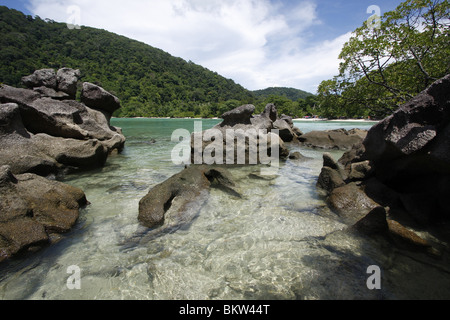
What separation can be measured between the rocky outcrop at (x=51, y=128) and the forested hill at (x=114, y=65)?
84.2 m

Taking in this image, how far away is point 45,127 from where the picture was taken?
9.53 metres

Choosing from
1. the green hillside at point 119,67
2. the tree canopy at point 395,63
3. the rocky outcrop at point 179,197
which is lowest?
the rocky outcrop at point 179,197

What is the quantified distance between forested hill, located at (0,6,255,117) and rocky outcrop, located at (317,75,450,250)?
331 ft

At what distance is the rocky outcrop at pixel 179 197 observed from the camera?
5.16 meters

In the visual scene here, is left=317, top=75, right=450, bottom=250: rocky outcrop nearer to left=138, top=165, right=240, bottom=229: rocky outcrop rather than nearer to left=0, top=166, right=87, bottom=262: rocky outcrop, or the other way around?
left=138, top=165, right=240, bottom=229: rocky outcrop

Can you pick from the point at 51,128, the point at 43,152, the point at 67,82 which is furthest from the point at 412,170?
the point at 67,82

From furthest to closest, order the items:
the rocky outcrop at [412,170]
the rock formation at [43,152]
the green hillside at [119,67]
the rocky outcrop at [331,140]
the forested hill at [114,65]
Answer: the green hillside at [119,67], the forested hill at [114,65], the rocky outcrop at [331,140], the rocky outcrop at [412,170], the rock formation at [43,152]

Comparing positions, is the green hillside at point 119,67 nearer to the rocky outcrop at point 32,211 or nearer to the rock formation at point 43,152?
the rock formation at point 43,152

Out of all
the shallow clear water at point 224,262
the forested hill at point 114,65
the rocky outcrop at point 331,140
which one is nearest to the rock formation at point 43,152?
the shallow clear water at point 224,262

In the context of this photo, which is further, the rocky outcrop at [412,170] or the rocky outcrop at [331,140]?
the rocky outcrop at [331,140]

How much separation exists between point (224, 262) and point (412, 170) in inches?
195

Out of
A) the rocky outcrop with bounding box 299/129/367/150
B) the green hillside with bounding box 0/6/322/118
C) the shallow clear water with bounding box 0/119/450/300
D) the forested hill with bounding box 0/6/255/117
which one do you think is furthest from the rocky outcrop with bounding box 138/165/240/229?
the forested hill with bounding box 0/6/255/117

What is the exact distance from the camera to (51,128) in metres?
9.68
